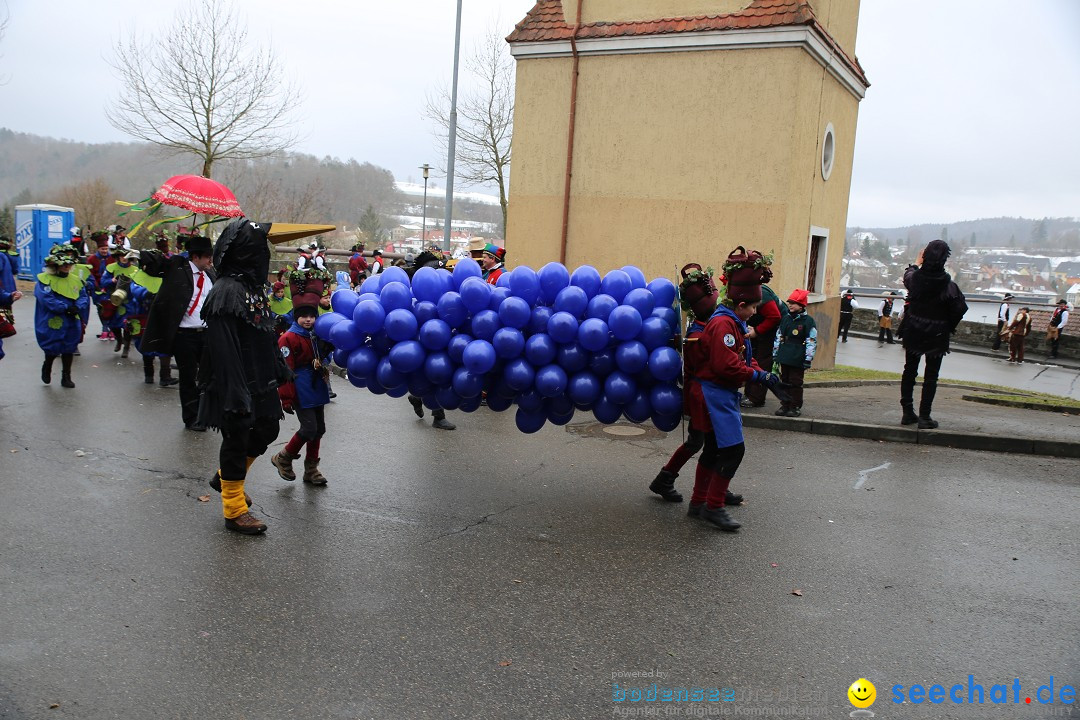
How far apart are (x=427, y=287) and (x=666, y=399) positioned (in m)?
1.92

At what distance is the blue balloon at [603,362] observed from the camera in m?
5.54

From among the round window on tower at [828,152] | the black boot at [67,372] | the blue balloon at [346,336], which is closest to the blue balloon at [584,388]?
the blue balloon at [346,336]

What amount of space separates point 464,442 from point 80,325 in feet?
18.8

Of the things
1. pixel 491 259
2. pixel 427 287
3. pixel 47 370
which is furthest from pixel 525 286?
pixel 47 370

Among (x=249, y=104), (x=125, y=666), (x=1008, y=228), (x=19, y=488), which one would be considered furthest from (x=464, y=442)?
(x=1008, y=228)

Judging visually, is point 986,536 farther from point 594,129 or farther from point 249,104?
point 249,104

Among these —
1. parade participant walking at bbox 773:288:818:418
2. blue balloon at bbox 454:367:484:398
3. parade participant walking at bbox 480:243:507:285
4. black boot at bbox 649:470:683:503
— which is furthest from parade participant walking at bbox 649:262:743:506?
parade participant walking at bbox 773:288:818:418

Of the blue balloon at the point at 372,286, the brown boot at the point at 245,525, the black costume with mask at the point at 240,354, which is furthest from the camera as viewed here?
the blue balloon at the point at 372,286

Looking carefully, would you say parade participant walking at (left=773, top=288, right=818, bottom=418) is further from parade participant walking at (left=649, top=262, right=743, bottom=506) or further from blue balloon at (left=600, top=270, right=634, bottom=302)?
blue balloon at (left=600, top=270, right=634, bottom=302)

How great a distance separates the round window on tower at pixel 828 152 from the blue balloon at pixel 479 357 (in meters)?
9.74

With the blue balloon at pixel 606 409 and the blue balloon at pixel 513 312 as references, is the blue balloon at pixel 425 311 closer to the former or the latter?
the blue balloon at pixel 513 312

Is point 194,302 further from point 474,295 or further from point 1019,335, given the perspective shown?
point 1019,335

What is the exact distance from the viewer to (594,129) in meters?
13.0

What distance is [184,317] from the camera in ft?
26.1
